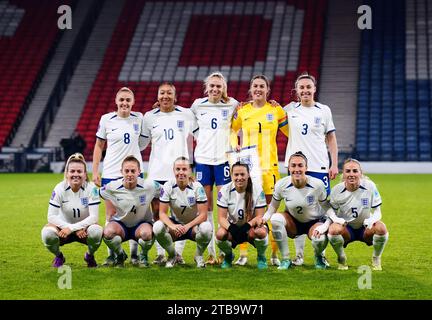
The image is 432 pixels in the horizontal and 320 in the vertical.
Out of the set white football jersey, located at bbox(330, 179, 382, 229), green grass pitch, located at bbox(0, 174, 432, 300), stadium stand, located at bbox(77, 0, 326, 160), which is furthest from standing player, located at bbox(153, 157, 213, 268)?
stadium stand, located at bbox(77, 0, 326, 160)

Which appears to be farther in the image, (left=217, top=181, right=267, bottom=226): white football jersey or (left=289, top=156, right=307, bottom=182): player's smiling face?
(left=217, top=181, right=267, bottom=226): white football jersey

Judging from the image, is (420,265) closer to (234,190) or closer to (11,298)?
(234,190)

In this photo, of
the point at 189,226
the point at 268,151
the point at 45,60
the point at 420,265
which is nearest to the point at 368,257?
the point at 420,265

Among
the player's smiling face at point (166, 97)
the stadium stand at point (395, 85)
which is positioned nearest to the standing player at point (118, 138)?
the player's smiling face at point (166, 97)

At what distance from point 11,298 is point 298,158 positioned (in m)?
2.47

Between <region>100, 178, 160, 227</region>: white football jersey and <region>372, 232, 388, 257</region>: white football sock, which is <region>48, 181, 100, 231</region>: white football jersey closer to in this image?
<region>100, 178, 160, 227</region>: white football jersey

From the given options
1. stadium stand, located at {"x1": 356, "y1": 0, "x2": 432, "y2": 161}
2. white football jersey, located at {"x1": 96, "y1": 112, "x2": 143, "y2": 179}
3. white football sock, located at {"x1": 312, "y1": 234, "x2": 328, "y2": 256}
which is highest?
stadium stand, located at {"x1": 356, "y1": 0, "x2": 432, "y2": 161}

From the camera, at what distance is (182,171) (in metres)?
6.24

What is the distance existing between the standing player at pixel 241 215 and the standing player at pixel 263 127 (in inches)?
13.6

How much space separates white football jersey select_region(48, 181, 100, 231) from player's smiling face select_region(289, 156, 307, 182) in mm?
1597

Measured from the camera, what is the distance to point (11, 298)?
5055 millimetres

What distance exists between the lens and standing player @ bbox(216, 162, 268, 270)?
20.2 ft

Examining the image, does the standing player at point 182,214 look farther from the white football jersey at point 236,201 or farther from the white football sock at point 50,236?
the white football sock at point 50,236

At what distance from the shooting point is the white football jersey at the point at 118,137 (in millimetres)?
6688
